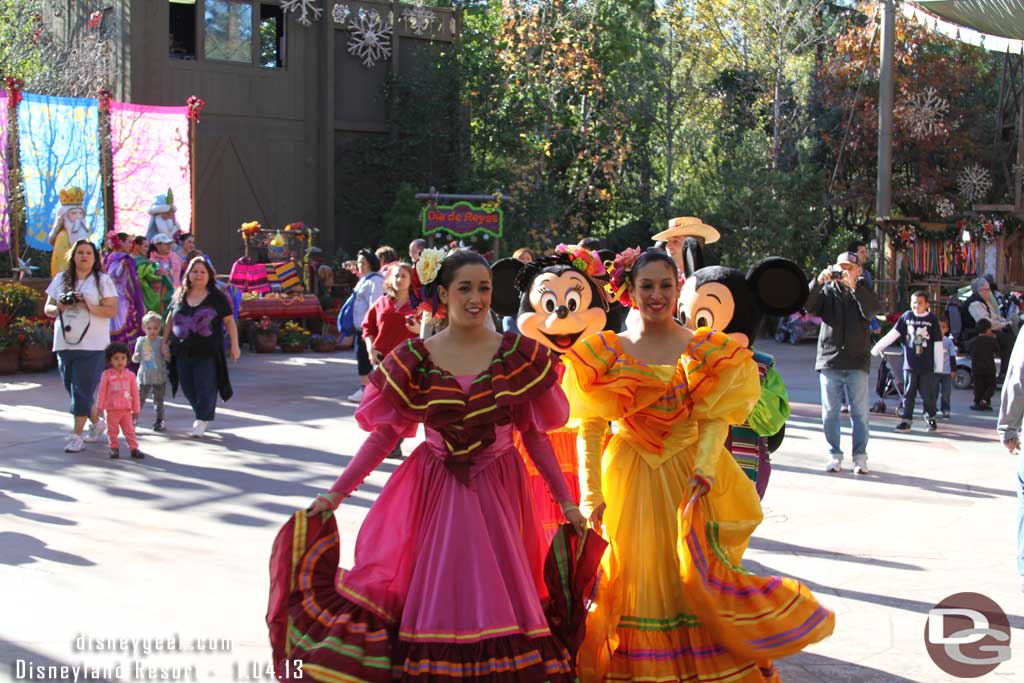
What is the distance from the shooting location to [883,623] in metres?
5.61

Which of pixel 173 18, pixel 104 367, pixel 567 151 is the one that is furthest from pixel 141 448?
pixel 567 151

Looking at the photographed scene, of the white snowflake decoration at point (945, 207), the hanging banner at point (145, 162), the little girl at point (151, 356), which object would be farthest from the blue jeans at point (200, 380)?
the white snowflake decoration at point (945, 207)

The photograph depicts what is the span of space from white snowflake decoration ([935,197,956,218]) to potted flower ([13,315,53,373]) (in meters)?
16.7

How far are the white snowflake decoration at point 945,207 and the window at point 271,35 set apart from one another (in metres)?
13.0

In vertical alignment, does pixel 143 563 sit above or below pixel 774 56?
below

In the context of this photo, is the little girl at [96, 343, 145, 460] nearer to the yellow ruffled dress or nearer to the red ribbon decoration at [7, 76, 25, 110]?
the yellow ruffled dress

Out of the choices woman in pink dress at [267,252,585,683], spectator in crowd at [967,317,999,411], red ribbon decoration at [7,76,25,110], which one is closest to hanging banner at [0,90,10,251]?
red ribbon decoration at [7,76,25,110]

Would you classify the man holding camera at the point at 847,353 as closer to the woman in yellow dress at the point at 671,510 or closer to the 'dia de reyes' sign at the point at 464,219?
the woman in yellow dress at the point at 671,510

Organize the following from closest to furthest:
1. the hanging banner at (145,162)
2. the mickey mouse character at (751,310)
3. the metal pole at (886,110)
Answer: the mickey mouse character at (751,310) < the hanging banner at (145,162) < the metal pole at (886,110)

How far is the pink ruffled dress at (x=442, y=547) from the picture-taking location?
13.5 ft

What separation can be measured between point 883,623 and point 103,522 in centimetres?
449

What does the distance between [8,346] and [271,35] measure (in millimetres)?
10862

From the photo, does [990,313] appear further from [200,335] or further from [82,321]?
[82,321]

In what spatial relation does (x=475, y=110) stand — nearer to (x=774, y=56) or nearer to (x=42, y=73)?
(x=774, y=56)
